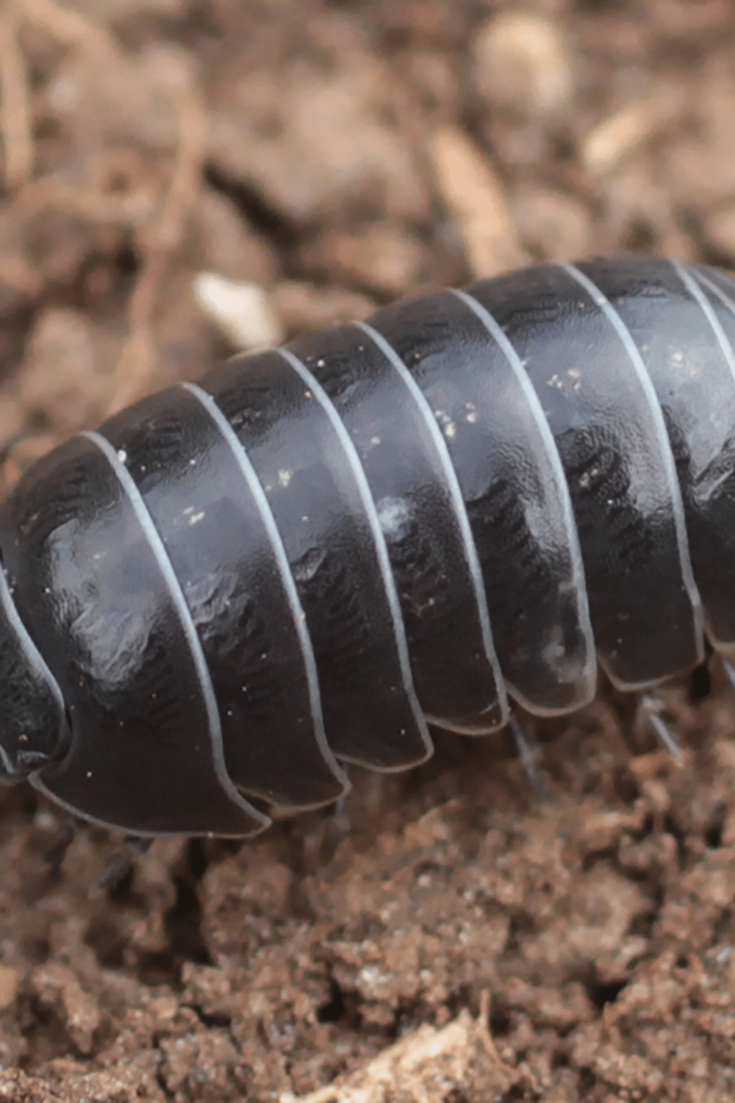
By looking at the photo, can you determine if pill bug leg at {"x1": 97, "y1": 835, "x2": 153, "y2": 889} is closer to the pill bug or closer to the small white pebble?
the pill bug

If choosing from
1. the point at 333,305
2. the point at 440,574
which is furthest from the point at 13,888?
the point at 333,305

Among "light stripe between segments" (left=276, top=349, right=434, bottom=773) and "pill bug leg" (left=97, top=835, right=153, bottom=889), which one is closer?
"light stripe between segments" (left=276, top=349, right=434, bottom=773)

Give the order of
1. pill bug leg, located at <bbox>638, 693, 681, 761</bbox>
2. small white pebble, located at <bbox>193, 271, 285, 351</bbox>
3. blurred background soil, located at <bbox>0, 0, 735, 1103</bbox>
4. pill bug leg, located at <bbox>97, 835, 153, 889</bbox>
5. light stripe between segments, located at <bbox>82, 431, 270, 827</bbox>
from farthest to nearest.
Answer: small white pebble, located at <bbox>193, 271, 285, 351</bbox>, pill bug leg, located at <bbox>638, 693, 681, 761</bbox>, pill bug leg, located at <bbox>97, 835, 153, 889</bbox>, blurred background soil, located at <bbox>0, 0, 735, 1103</bbox>, light stripe between segments, located at <bbox>82, 431, 270, 827</bbox>

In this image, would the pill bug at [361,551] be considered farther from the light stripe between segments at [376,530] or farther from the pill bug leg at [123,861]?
the pill bug leg at [123,861]

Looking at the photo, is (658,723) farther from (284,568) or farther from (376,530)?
(284,568)

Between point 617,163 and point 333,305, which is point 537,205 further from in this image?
point 333,305

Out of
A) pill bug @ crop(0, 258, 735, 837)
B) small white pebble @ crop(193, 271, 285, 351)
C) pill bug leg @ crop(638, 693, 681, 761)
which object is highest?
small white pebble @ crop(193, 271, 285, 351)

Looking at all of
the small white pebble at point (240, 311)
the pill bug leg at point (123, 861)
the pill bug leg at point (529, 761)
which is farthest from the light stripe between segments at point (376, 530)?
the small white pebble at point (240, 311)

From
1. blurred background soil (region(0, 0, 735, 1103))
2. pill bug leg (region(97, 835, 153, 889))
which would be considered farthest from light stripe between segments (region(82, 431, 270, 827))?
blurred background soil (region(0, 0, 735, 1103))
